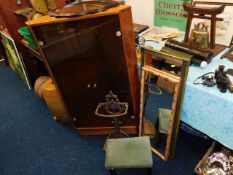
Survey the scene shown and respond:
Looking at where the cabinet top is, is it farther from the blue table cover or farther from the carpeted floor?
the carpeted floor

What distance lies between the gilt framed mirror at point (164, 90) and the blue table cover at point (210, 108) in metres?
0.08

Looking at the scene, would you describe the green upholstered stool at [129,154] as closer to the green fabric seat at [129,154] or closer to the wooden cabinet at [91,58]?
the green fabric seat at [129,154]

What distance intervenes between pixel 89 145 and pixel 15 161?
0.71 meters

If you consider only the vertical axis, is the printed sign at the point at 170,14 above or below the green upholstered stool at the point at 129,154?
above

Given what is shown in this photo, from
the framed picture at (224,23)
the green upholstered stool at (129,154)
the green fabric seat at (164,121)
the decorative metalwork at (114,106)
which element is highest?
the framed picture at (224,23)

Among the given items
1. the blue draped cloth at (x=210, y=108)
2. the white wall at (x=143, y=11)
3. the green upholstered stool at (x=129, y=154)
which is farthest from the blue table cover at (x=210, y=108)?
the white wall at (x=143, y=11)

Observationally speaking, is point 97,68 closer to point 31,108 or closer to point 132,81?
point 132,81

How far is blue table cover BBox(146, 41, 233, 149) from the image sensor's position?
1229 millimetres

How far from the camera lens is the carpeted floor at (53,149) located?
170cm

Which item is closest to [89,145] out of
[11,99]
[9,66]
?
[11,99]

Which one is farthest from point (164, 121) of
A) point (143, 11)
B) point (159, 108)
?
point (143, 11)

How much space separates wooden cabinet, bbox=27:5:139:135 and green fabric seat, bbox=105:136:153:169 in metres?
0.36

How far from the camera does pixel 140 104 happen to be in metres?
1.63

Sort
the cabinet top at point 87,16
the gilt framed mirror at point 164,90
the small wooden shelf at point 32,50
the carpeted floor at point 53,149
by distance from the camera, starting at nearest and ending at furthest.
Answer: the cabinet top at point 87,16, the gilt framed mirror at point 164,90, the carpeted floor at point 53,149, the small wooden shelf at point 32,50
